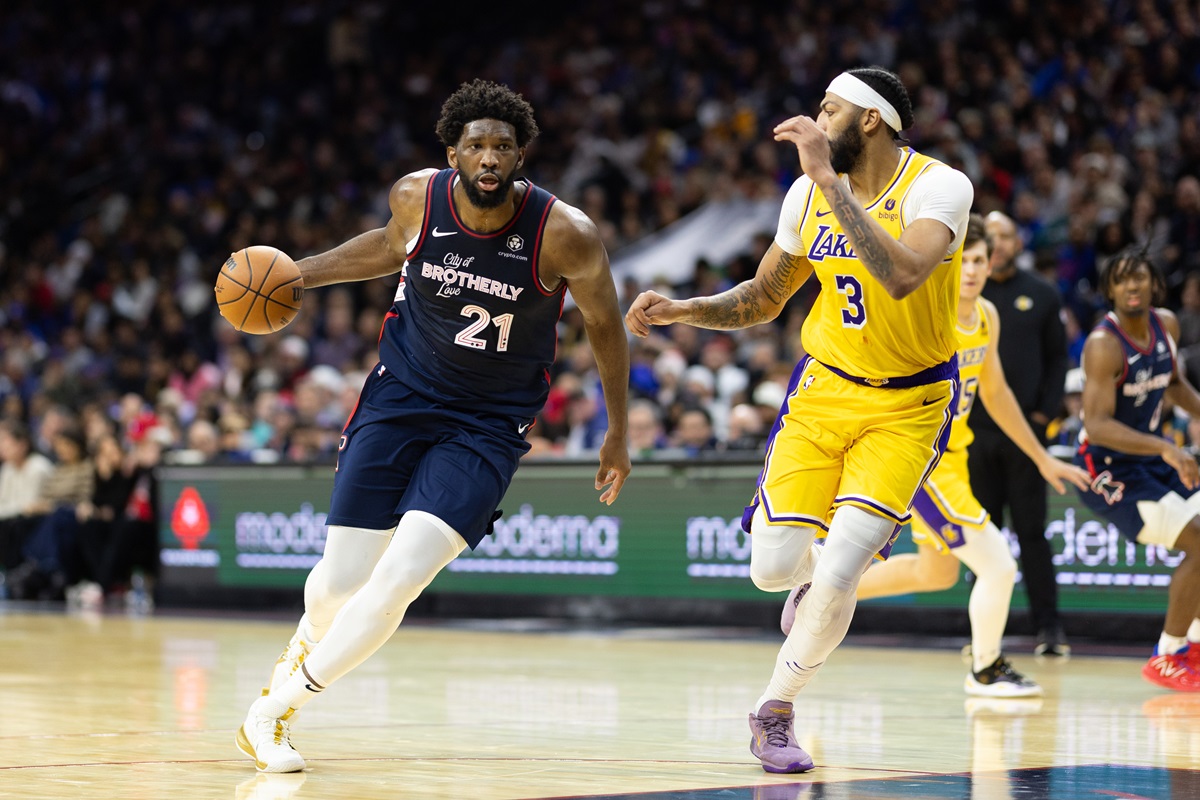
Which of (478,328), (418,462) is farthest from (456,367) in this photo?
(418,462)

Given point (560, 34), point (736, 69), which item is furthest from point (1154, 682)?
point (560, 34)

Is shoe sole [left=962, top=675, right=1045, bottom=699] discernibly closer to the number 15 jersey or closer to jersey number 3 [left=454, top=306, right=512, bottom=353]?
the number 15 jersey

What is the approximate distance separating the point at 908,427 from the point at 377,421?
177 centimetres

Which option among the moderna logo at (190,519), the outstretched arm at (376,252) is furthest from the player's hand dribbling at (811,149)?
the moderna logo at (190,519)

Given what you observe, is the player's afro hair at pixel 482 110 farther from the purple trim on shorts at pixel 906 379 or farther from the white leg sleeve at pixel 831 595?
the white leg sleeve at pixel 831 595

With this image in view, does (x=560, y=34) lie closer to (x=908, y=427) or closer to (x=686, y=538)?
(x=686, y=538)

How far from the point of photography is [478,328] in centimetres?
552

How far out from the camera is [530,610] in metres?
12.5

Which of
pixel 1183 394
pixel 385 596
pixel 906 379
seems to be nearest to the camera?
pixel 385 596

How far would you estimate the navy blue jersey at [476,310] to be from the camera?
5.48 metres

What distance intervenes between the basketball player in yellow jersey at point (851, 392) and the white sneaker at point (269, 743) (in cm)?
152

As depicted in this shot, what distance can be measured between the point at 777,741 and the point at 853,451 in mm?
990

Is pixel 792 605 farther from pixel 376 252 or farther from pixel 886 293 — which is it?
pixel 376 252

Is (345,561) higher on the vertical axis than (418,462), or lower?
lower
